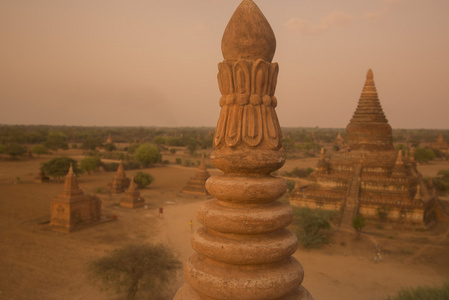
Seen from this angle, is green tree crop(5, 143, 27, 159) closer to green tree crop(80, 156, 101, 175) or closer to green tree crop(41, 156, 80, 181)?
green tree crop(80, 156, 101, 175)

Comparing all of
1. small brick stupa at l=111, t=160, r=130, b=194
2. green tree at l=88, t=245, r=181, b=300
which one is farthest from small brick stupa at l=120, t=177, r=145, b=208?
green tree at l=88, t=245, r=181, b=300

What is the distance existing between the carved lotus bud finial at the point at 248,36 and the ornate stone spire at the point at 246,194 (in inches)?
0.4

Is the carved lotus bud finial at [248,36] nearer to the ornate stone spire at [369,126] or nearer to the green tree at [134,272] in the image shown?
the green tree at [134,272]

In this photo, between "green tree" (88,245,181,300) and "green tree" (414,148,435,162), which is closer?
"green tree" (88,245,181,300)

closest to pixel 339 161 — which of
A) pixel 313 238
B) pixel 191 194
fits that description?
pixel 313 238

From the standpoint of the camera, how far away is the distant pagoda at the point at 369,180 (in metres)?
20.5

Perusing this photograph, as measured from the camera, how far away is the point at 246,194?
316 cm

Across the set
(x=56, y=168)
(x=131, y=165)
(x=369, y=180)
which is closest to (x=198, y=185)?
(x=369, y=180)

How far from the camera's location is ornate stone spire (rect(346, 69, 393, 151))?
24.7 m

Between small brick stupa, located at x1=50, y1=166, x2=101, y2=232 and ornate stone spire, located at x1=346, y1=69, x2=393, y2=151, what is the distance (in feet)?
65.8

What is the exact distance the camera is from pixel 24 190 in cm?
3216

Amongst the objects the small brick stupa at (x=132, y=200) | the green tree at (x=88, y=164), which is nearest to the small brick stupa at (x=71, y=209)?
the small brick stupa at (x=132, y=200)

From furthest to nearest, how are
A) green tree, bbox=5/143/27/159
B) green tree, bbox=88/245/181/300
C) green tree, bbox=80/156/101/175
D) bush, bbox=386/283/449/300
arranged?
green tree, bbox=5/143/27/159
green tree, bbox=80/156/101/175
green tree, bbox=88/245/181/300
bush, bbox=386/283/449/300

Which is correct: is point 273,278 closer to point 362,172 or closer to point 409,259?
point 409,259
